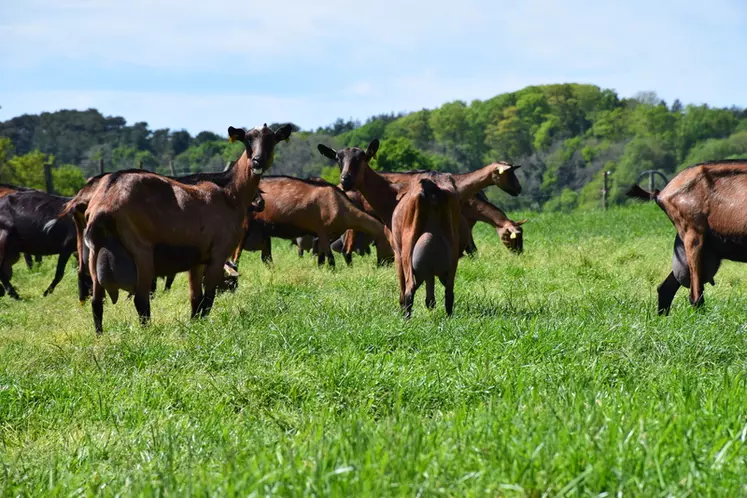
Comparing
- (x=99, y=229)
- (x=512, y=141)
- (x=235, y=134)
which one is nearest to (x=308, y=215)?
(x=235, y=134)

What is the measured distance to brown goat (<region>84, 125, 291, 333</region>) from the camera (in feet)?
29.8

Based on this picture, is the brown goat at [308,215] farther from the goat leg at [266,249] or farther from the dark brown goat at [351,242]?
the dark brown goat at [351,242]

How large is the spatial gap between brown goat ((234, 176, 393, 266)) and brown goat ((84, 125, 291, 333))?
6.03m

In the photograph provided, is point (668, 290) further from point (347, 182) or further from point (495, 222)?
point (495, 222)

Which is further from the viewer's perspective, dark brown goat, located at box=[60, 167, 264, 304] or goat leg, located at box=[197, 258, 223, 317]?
goat leg, located at box=[197, 258, 223, 317]

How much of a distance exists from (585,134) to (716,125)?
725 inches

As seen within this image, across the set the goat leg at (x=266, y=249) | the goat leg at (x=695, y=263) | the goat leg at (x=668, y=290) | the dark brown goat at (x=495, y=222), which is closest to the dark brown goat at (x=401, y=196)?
the goat leg at (x=668, y=290)

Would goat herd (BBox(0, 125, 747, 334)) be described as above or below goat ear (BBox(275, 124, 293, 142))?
below

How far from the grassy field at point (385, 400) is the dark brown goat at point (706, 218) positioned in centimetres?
39

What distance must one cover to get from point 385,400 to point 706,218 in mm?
4793

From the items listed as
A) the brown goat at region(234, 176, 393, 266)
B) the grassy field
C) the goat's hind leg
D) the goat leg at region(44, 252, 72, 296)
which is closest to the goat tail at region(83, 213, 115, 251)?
the grassy field

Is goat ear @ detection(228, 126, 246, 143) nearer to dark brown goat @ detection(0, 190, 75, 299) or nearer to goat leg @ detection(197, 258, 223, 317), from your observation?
goat leg @ detection(197, 258, 223, 317)

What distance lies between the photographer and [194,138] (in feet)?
431

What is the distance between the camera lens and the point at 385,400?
5.55 meters
